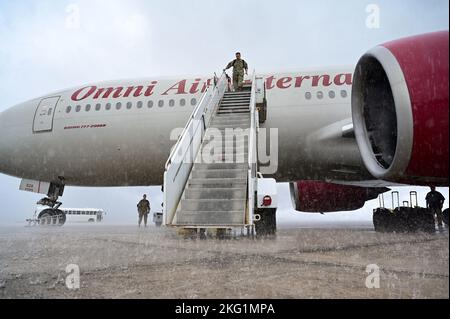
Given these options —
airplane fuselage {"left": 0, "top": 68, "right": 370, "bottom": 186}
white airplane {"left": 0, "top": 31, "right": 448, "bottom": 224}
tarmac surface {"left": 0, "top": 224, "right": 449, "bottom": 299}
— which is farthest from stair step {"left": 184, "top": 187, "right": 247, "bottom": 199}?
airplane fuselage {"left": 0, "top": 68, "right": 370, "bottom": 186}

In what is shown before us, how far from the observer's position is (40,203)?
11.2 m

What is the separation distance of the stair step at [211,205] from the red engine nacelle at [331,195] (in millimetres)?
6622

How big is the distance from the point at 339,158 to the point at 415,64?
574cm

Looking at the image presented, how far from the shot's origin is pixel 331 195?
1104 centimetres

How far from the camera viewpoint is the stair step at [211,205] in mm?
4736

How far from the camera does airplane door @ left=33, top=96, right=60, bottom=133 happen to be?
33.5 ft

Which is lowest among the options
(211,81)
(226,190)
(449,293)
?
(449,293)

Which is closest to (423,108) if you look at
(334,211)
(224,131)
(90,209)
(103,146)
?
(224,131)

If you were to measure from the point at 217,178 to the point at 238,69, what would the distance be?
17.2 feet
